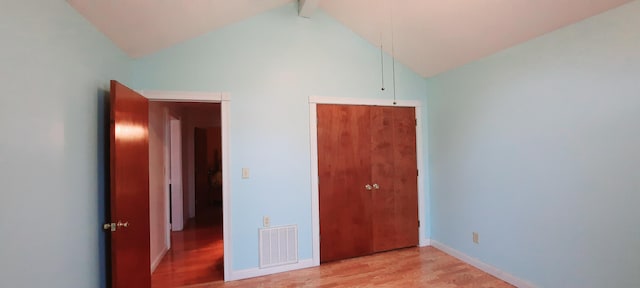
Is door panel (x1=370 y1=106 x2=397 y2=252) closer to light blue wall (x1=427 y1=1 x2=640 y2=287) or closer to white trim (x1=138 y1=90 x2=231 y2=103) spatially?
light blue wall (x1=427 y1=1 x2=640 y2=287)

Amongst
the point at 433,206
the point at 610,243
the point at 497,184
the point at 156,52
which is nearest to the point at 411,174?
the point at 433,206

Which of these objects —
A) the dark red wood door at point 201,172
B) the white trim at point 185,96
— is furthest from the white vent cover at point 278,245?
the dark red wood door at point 201,172

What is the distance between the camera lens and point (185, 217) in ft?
16.9

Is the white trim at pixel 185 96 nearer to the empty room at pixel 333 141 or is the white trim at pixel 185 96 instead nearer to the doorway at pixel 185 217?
the empty room at pixel 333 141

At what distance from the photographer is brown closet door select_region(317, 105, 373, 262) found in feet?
10.2

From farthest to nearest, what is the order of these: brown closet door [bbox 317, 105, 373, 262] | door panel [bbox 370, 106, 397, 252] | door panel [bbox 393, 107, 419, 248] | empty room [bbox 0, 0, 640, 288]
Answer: door panel [bbox 393, 107, 419, 248] < door panel [bbox 370, 106, 397, 252] < brown closet door [bbox 317, 105, 373, 262] < empty room [bbox 0, 0, 640, 288]

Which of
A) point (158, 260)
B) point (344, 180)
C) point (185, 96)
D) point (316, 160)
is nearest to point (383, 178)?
point (344, 180)

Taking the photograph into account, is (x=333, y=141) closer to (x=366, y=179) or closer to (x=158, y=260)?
(x=366, y=179)

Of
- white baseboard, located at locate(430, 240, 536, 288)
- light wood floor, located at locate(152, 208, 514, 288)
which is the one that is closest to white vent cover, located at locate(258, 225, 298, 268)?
light wood floor, located at locate(152, 208, 514, 288)

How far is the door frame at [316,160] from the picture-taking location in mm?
3039

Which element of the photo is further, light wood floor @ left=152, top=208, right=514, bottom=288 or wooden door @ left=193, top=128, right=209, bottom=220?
wooden door @ left=193, top=128, right=209, bottom=220

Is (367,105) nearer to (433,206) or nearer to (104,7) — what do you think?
(433,206)

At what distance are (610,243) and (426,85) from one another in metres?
2.39

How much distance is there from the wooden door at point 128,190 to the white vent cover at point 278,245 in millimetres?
1052
